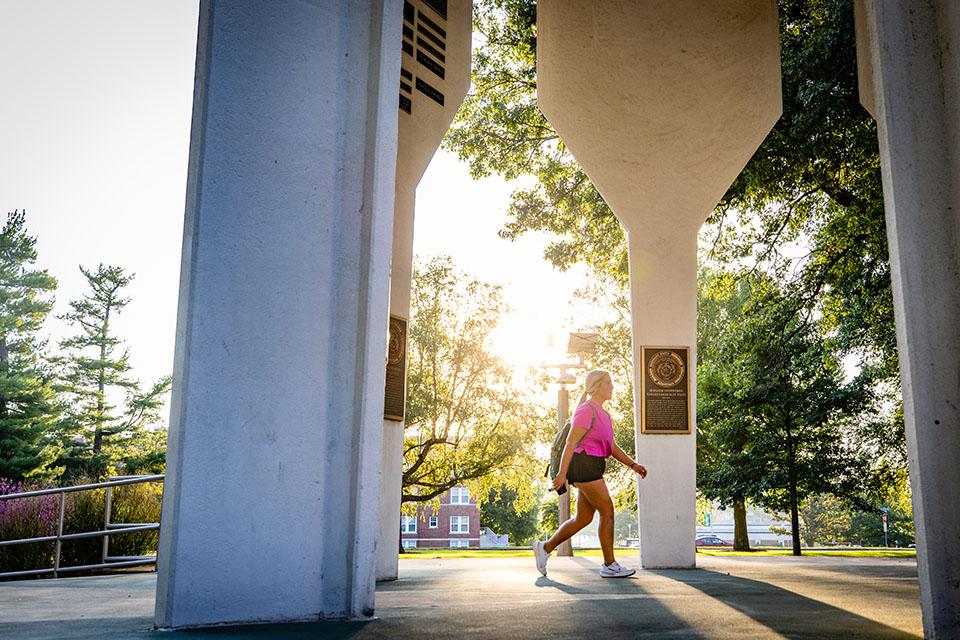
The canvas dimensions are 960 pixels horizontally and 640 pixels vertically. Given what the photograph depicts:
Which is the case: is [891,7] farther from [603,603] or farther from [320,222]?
[603,603]

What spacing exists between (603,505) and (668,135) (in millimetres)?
5038

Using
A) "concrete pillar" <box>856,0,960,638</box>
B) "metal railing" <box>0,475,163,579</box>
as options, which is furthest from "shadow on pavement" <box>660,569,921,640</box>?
"metal railing" <box>0,475,163,579</box>

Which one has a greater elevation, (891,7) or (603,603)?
(891,7)

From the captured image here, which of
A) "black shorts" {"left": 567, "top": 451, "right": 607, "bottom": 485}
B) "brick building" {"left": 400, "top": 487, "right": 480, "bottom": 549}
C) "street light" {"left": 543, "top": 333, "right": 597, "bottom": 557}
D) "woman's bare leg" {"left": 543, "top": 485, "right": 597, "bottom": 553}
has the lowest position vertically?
"brick building" {"left": 400, "top": 487, "right": 480, "bottom": 549}

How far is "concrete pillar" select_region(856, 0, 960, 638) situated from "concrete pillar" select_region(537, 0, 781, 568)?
20.1ft

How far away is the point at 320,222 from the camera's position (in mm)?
5109

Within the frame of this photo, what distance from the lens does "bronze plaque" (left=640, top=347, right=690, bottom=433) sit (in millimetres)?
11000

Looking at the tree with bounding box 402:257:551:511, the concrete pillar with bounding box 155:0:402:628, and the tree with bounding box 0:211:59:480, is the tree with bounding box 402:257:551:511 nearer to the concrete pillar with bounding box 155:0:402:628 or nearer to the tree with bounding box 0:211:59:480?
the tree with bounding box 0:211:59:480

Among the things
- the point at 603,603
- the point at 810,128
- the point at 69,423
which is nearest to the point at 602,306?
the point at 810,128

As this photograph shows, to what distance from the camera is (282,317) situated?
4918mm

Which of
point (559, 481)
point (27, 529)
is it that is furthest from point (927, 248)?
point (27, 529)

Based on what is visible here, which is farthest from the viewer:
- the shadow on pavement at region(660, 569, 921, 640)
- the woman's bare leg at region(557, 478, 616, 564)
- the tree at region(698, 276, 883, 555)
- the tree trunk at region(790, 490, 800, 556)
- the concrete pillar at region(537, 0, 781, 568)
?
the tree trunk at region(790, 490, 800, 556)

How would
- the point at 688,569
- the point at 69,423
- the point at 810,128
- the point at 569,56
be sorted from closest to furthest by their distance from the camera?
1. the point at 688,569
2. the point at 569,56
3. the point at 810,128
4. the point at 69,423

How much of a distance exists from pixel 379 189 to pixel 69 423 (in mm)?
45174
